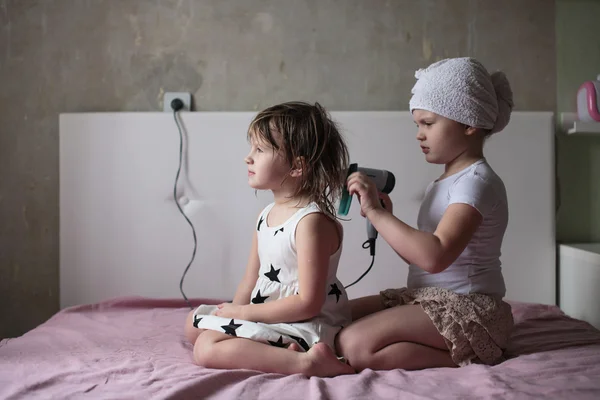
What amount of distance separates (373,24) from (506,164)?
2.19 feet

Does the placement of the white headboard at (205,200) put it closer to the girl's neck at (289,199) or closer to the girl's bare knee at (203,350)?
the girl's neck at (289,199)

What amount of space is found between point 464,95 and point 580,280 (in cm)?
93

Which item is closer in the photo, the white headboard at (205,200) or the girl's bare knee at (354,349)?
the girl's bare knee at (354,349)

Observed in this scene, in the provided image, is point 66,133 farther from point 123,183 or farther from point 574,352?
point 574,352

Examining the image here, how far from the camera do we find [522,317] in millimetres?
1640

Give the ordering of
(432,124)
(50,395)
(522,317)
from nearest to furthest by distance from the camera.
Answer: (50,395) → (432,124) → (522,317)

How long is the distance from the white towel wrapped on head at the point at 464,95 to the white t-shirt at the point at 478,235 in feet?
0.35

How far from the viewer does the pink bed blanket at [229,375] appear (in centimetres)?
101

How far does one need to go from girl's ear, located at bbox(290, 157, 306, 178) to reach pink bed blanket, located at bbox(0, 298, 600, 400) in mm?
450

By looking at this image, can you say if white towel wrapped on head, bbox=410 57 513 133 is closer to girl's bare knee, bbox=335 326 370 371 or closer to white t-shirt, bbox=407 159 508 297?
white t-shirt, bbox=407 159 508 297

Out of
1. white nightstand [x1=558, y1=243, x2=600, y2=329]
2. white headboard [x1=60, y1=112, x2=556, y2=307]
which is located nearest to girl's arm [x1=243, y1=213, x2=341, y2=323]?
white headboard [x1=60, y1=112, x2=556, y2=307]

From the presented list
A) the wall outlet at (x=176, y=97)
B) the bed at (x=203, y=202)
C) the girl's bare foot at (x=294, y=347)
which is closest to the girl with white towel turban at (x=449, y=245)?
the girl's bare foot at (x=294, y=347)

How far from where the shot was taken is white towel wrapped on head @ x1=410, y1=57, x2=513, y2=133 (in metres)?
1.29

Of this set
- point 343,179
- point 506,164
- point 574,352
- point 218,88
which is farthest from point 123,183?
point 574,352
